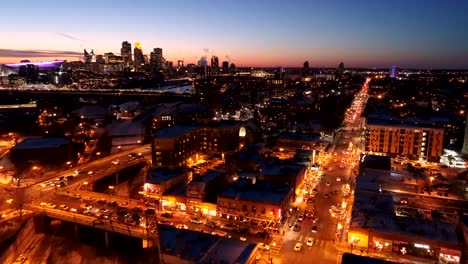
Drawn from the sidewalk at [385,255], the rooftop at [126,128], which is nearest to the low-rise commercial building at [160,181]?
the sidewalk at [385,255]

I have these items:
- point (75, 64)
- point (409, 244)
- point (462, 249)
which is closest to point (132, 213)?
point (409, 244)

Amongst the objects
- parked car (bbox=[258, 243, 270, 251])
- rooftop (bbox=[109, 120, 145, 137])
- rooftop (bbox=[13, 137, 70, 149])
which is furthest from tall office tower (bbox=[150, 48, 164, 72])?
parked car (bbox=[258, 243, 270, 251])

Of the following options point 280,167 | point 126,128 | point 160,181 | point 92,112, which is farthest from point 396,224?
point 92,112

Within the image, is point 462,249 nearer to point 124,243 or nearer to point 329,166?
point 329,166

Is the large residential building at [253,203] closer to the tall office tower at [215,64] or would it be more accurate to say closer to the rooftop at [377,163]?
the rooftop at [377,163]

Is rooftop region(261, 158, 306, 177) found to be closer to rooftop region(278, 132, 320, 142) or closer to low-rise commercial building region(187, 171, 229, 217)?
low-rise commercial building region(187, 171, 229, 217)

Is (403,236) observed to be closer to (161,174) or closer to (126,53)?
(161,174)
